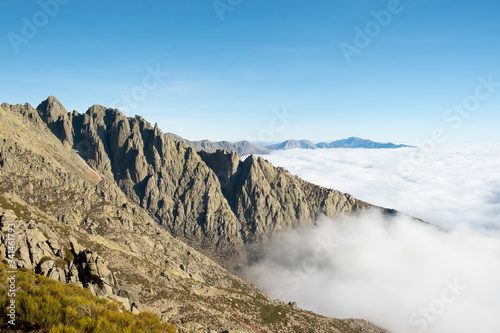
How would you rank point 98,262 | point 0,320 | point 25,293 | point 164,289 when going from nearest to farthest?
point 0,320 → point 25,293 → point 98,262 → point 164,289

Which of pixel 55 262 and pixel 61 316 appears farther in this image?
pixel 55 262

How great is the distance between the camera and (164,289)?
356ft

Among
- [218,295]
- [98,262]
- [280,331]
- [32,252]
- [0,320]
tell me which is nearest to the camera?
[0,320]

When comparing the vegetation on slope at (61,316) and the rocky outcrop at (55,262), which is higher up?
the vegetation on slope at (61,316)

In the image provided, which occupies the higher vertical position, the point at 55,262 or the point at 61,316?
the point at 61,316

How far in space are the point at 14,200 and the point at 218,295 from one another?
121889mm

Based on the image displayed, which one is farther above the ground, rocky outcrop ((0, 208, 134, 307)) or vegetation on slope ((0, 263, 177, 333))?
vegetation on slope ((0, 263, 177, 333))

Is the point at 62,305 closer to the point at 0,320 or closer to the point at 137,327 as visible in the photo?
the point at 0,320

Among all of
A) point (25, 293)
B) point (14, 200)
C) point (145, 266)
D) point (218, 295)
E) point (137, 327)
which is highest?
point (25, 293)

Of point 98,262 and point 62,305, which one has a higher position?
point 62,305

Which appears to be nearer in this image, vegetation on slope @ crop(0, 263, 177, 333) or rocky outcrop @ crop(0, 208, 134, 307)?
vegetation on slope @ crop(0, 263, 177, 333)

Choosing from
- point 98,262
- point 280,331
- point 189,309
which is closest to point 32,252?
point 98,262

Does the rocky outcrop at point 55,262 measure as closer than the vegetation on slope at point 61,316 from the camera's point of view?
No

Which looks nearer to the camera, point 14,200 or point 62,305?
point 62,305
